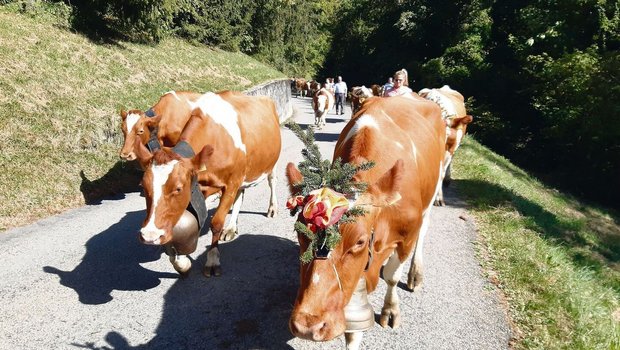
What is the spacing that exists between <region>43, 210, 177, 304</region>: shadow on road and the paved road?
0.04ft

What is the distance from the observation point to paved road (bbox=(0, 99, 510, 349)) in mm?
3936

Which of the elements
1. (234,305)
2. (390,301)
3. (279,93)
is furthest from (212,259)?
(279,93)

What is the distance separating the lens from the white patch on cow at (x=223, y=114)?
17.4 ft

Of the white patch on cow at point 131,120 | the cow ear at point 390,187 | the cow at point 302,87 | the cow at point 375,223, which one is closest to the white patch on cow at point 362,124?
the cow at point 375,223

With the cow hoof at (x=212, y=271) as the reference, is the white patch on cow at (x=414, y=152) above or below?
above

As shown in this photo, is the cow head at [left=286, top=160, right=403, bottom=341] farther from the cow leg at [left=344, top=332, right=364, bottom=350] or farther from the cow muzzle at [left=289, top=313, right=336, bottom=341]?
the cow leg at [left=344, top=332, right=364, bottom=350]

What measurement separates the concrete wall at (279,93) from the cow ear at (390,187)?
1466 cm

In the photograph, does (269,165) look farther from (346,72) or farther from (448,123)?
(346,72)

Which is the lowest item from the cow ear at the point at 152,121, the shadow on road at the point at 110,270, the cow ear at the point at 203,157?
the shadow on road at the point at 110,270

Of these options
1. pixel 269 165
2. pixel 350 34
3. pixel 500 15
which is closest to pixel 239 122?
pixel 269 165

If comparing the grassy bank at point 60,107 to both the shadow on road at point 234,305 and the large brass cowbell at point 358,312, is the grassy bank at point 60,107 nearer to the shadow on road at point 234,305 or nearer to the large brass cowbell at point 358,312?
the shadow on road at point 234,305

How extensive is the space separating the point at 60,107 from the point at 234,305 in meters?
7.86

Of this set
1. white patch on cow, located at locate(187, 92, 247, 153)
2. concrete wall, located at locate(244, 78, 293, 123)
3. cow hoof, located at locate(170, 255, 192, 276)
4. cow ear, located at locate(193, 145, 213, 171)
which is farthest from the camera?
concrete wall, located at locate(244, 78, 293, 123)

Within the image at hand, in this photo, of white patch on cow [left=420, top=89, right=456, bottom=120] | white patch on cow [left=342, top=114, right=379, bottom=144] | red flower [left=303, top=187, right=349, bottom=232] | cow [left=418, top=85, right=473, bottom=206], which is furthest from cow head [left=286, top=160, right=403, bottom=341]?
white patch on cow [left=420, top=89, right=456, bottom=120]
